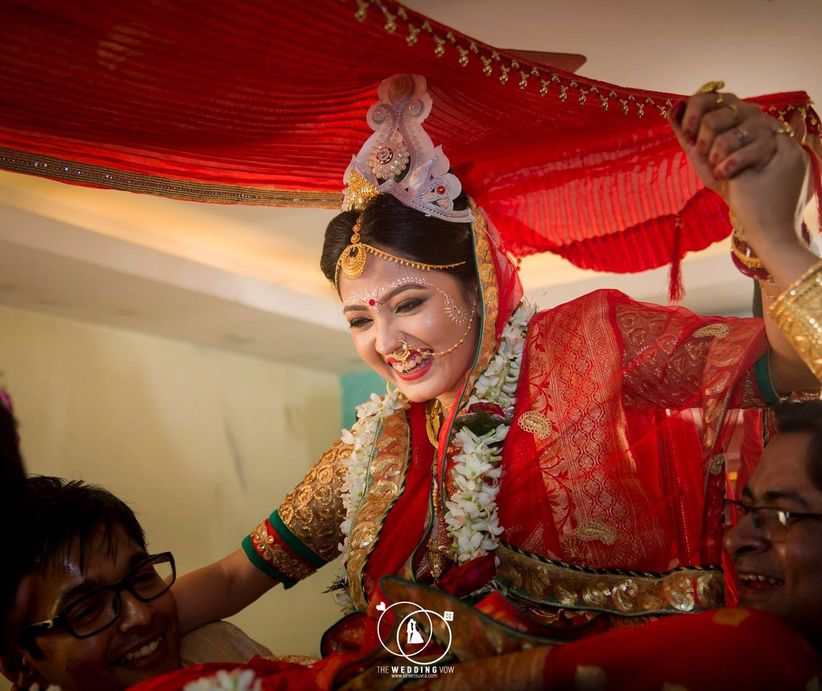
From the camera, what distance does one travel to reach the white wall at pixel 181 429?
2902 mm

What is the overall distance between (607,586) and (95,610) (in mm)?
974

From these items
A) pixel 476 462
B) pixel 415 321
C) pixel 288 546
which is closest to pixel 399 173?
pixel 415 321

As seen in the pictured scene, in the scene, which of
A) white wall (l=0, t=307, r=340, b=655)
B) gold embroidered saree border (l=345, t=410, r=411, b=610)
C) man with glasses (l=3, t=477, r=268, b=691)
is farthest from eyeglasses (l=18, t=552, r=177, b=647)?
white wall (l=0, t=307, r=340, b=655)

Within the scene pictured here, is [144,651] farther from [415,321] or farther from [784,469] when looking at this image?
[784,469]

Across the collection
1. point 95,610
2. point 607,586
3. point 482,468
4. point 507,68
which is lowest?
point 607,586

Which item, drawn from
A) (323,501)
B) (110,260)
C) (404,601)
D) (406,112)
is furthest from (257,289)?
(404,601)

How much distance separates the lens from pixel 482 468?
168 centimetres

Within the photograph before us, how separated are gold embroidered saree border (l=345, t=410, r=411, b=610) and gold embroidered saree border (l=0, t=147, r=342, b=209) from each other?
584 millimetres

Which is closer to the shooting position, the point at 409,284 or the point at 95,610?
the point at 95,610

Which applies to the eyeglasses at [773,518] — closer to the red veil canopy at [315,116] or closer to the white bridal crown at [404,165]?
the red veil canopy at [315,116]

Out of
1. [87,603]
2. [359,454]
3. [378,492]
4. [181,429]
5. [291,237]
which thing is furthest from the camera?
[181,429]

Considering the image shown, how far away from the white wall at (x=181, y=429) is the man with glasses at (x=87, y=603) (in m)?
1.33

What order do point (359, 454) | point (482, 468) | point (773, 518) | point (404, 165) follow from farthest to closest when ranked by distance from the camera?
point (359, 454)
point (404, 165)
point (482, 468)
point (773, 518)

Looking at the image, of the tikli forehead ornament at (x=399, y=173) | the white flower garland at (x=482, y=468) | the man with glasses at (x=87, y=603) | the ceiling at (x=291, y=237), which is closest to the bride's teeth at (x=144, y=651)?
the man with glasses at (x=87, y=603)
